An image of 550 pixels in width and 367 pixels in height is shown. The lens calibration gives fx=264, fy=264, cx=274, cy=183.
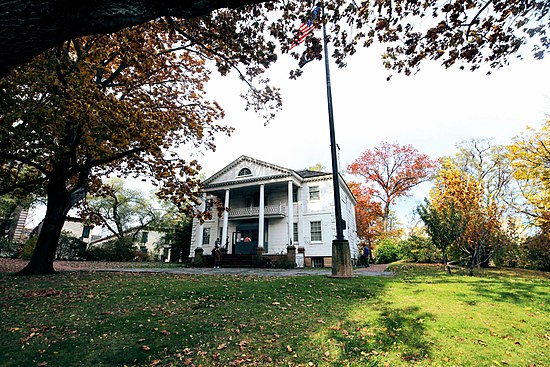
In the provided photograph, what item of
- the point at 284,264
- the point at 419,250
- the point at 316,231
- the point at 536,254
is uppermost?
the point at 316,231

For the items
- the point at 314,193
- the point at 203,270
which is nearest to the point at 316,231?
the point at 314,193

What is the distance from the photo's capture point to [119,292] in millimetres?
7113

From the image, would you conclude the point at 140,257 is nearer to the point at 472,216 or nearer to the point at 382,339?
the point at 472,216

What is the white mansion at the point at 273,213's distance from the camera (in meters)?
22.1

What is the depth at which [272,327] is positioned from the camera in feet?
15.0

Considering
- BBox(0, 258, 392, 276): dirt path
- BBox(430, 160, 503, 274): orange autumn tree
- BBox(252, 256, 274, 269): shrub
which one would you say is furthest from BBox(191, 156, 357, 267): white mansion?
BBox(430, 160, 503, 274): orange autumn tree

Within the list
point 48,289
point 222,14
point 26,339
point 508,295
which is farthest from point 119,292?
point 508,295

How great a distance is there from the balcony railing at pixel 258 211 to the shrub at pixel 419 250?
11211mm

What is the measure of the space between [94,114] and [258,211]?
1713cm

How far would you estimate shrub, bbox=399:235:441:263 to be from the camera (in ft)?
70.1

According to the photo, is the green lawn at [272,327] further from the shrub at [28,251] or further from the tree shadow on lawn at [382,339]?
the shrub at [28,251]

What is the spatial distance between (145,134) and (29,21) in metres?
6.75

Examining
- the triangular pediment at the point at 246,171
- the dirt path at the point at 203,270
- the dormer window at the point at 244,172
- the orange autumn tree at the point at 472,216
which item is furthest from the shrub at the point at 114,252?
the orange autumn tree at the point at 472,216

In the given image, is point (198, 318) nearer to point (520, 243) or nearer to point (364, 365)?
point (364, 365)
